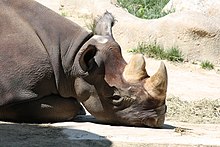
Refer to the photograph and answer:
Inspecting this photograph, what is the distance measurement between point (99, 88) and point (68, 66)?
315mm

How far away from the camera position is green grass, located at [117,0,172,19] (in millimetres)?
Result: 13336

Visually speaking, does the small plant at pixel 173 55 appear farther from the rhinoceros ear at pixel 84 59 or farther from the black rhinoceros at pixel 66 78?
the rhinoceros ear at pixel 84 59

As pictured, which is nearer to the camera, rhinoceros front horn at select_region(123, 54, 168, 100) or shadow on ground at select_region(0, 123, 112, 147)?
shadow on ground at select_region(0, 123, 112, 147)

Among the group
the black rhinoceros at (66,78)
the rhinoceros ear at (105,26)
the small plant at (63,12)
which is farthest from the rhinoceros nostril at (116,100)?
the small plant at (63,12)

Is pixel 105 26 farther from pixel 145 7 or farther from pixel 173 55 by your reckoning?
pixel 145 7

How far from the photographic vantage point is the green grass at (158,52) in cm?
1104

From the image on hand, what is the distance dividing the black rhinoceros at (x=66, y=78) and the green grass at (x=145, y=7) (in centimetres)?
762

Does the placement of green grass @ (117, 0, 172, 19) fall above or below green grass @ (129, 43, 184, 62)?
above

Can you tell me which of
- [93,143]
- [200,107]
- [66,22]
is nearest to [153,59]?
[200,107]

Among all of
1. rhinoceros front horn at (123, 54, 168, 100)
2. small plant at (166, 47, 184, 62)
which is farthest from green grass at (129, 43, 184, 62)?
rhinoceros front horn at (123, 54, 168, 100)

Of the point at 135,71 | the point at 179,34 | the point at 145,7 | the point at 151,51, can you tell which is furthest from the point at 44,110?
the point at 145,7

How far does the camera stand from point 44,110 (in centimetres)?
551

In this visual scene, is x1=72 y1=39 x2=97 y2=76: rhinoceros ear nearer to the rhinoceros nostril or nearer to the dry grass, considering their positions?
the rhinoceros nostril

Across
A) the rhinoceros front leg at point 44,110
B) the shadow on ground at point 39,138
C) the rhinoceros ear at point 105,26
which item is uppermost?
the rhinoceros ear at point 105,26
